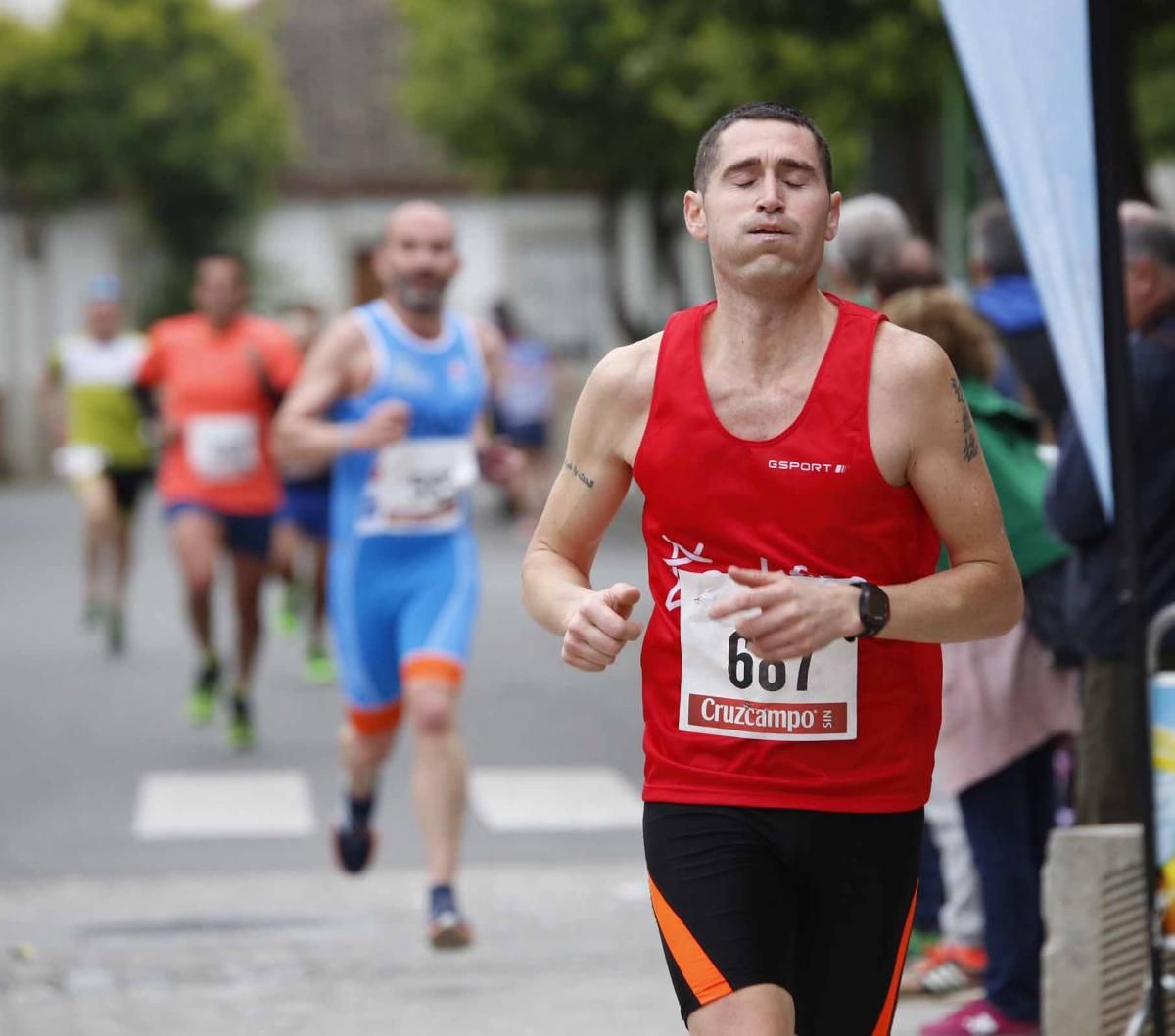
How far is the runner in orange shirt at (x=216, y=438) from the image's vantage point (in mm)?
12016

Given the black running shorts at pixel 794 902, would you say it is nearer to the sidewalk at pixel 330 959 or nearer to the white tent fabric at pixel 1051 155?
the white tent fabric at pixel 1051 155

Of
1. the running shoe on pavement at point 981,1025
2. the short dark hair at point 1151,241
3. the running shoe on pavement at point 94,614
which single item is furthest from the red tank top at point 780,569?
the running shoe on pavement at point 94,614

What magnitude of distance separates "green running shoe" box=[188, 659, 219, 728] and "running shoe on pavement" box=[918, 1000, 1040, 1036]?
635 centimetres

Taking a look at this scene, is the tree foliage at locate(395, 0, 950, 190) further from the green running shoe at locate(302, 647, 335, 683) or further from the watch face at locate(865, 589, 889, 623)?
the watch face at locate(865, 589, 889, 623)

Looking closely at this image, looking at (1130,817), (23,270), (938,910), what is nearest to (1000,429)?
(1130,817)

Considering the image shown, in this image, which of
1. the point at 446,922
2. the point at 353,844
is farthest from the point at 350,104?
the point at 446,922

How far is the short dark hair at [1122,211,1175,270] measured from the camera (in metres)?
5.86

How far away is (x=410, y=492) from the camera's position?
7844 mm

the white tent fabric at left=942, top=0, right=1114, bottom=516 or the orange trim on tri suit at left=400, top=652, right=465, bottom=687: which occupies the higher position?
the white tent fabric at left=942, top=0, right=1114, bottom=516

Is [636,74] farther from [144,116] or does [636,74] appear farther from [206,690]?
[144,116]

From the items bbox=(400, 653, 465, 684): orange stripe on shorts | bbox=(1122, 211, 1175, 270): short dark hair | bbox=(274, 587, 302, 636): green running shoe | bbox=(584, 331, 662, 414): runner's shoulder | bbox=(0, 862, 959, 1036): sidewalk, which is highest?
bbox=(1122, 211, 1175, 270): short dark hair

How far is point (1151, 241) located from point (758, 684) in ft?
7.92

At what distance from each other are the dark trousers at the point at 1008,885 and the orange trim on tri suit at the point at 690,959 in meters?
2.42

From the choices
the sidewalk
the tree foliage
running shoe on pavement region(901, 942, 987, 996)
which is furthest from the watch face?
the tree foliage
